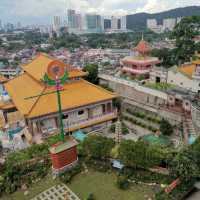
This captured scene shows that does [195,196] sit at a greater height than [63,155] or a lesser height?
lesser

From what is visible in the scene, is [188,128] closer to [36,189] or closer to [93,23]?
[36,189]

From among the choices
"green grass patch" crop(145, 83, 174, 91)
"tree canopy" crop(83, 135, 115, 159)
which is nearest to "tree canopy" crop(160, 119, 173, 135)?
"green grass patch" crop(145, 83, 174, 91)

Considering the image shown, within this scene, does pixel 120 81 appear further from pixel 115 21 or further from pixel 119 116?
pixel 115 21

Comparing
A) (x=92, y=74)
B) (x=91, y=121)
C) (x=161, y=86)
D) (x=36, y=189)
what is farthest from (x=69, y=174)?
A: (x=92, y=74)

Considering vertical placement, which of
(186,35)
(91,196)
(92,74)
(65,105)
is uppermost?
(186,35)

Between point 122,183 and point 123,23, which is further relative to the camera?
point 123,23

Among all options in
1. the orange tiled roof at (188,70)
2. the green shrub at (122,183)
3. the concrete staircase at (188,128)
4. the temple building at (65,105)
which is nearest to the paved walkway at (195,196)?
the green shrub at (122,183)

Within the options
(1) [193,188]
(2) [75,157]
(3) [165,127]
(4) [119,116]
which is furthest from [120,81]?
(1) [193,188]
